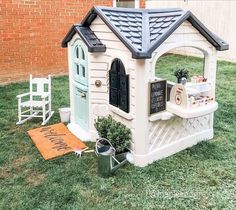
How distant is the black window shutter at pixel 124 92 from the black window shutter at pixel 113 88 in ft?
0.46

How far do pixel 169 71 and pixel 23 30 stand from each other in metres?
5.74

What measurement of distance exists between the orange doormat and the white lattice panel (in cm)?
149

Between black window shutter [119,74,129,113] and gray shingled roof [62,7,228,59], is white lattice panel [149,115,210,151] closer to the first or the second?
black window shutter [119,74,129,113]

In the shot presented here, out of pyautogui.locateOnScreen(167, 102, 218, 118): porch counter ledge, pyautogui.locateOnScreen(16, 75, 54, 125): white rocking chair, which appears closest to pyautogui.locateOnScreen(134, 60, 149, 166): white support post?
pyautogui.locateOnScreen(167, 102, 218, 118): porch counter ledge

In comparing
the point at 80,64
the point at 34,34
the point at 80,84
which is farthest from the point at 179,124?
the point at 34,34

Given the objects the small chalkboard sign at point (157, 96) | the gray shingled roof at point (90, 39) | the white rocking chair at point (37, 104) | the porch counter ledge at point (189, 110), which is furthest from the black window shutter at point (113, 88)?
the white rocking chair at point (37, 104)

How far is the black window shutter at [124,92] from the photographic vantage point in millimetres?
5332

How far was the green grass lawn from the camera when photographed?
454 centimetres

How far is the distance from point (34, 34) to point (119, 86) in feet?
23.4

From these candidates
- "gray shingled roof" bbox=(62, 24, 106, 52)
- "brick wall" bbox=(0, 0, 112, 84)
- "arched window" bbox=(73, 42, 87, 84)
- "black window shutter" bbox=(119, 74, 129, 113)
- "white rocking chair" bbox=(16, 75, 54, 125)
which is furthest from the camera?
"brick wall" bbox=(0, 0, 112, 84)

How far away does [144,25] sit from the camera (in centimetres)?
535

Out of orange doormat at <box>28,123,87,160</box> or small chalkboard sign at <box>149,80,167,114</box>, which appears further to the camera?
orange doormat at <box>28,123,87,160</box>

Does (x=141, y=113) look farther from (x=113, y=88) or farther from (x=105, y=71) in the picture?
(x=105, y=71)

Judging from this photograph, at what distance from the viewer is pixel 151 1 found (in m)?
18.8
